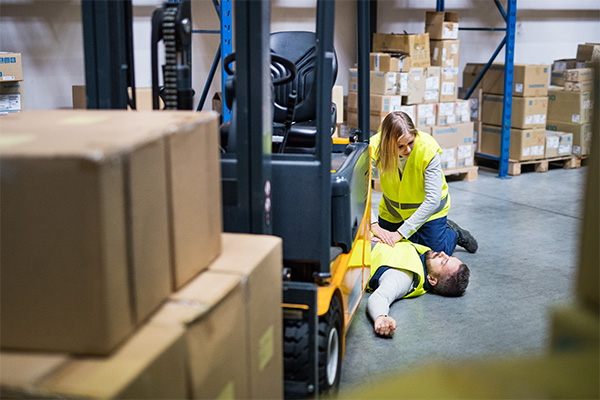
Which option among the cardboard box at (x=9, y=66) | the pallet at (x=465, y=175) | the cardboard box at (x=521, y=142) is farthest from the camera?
the cardboard box at (x=521, y=142)

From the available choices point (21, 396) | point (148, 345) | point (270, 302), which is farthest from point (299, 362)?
point (21, 396)

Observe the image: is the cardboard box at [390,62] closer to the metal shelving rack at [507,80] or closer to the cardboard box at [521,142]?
the metal shelving rack at [507,80]

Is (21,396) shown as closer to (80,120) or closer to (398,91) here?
(80,120)

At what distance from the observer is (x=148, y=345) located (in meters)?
1.53

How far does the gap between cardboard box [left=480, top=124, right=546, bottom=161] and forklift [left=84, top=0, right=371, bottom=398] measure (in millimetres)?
6245

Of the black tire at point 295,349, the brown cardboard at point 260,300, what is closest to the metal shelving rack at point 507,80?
the black tire at point 295,349

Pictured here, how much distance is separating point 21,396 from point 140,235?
424mm

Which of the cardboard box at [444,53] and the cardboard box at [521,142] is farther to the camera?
the cardboard box at [521,142]

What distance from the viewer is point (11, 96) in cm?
680

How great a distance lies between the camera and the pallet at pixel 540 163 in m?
9.45

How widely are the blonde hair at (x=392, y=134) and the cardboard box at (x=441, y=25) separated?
4362 mm

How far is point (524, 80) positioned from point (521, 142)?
33.2 inches

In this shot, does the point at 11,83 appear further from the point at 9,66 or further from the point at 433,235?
the point at 433,235

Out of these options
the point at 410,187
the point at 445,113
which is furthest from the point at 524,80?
the point at 410,187
